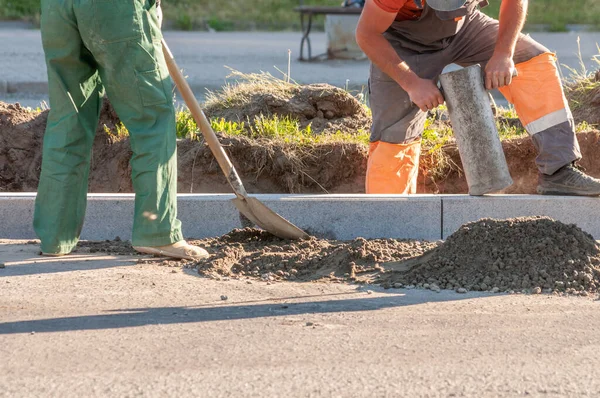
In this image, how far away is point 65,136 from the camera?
504 centimetres

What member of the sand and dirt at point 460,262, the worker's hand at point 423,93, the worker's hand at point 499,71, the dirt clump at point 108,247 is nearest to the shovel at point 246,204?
the sand and dirt at point 460,262

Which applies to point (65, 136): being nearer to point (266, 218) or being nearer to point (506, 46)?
point (266, 218)

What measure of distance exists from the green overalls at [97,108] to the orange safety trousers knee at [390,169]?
1.55m

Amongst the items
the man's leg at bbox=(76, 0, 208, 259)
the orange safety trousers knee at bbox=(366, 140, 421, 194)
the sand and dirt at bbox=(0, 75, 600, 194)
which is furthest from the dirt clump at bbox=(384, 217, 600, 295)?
the sand and dirt at bbox=(0, 75, 600, 194)

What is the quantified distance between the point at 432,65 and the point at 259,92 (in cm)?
197

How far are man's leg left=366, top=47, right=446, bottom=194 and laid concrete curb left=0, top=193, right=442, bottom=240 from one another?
373 millimetres

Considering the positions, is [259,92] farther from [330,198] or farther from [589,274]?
[589,274]

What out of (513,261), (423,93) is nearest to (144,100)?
(423,93)

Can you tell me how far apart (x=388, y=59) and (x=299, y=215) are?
1.11m

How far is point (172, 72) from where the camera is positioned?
5.12 m

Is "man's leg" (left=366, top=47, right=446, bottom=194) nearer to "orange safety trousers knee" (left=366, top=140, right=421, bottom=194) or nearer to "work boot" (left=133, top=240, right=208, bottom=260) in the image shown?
"orange safety trousers knee" (left=366, top=140, right=421, bottom=194)

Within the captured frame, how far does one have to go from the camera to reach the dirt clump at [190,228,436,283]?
4.86m

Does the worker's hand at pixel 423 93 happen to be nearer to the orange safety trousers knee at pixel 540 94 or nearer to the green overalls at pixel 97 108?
the orange safety trousers knee at pixel 540 94

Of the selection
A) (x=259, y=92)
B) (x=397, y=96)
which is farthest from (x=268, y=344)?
(x=259, y=92)
